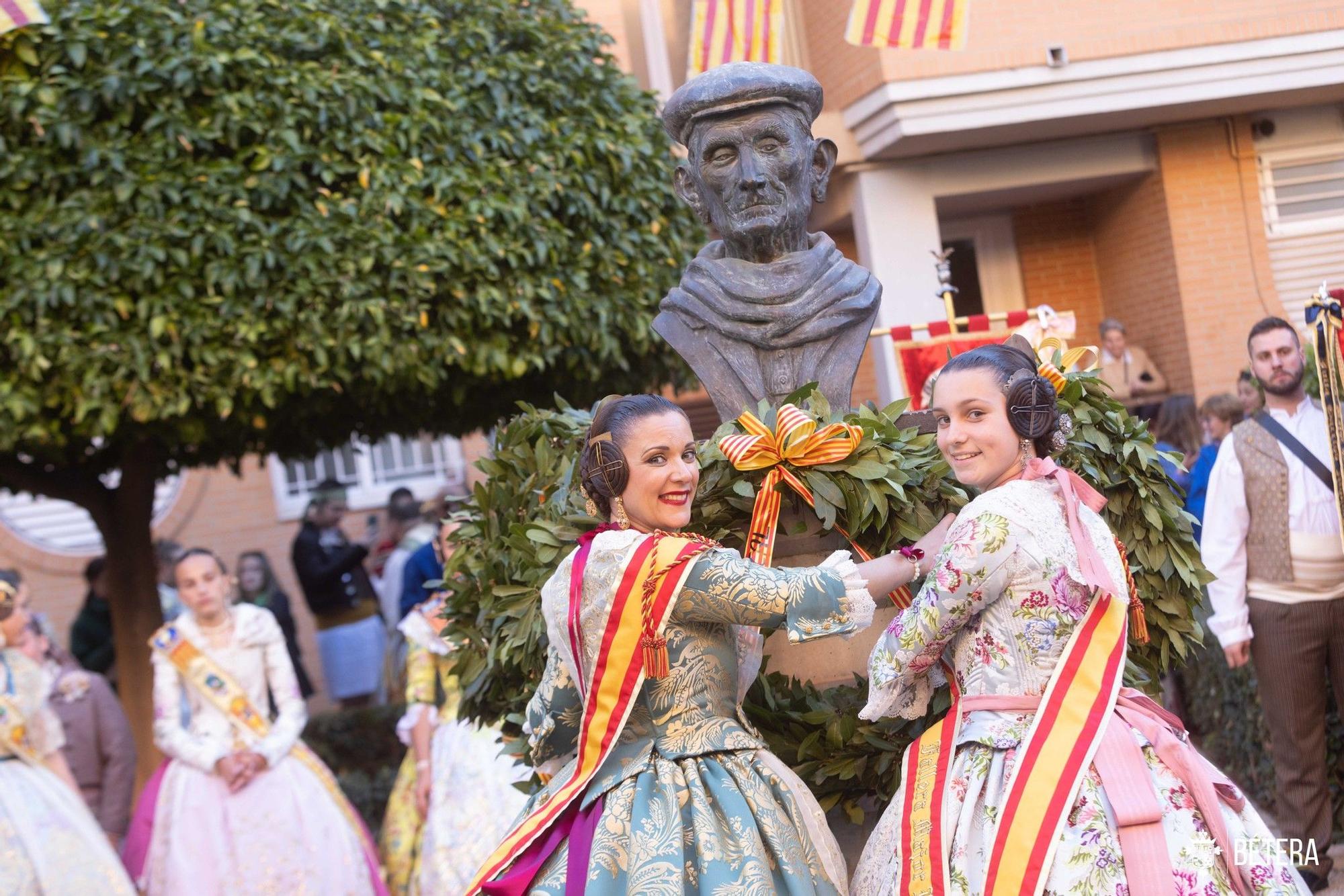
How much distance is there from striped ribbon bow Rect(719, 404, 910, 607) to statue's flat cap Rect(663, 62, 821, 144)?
108 centimetres

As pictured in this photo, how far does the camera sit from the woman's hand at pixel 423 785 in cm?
623

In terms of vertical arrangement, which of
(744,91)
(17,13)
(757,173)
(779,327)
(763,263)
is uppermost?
(17,13)

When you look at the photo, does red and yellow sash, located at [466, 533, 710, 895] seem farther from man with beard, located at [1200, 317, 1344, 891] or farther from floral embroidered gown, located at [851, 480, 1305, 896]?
man with beard, located at [1200, 317, 1344, 891]

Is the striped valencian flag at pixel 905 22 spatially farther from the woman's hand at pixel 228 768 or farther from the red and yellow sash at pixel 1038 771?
the red and yellow sash at pixel 1038 771

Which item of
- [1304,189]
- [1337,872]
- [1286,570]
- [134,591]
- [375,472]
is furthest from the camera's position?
[375,472]

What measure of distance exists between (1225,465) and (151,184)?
4460 millimetres

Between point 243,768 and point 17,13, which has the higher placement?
point 17,13

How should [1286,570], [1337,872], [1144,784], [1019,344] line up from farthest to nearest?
[1337,872] → [1286,570] → [1019,344] → [1144,784]

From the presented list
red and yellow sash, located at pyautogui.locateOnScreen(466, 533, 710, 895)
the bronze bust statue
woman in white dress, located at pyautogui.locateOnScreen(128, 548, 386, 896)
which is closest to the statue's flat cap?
the bronze bust statue

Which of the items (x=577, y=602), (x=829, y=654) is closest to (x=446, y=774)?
(x=829, y=654)

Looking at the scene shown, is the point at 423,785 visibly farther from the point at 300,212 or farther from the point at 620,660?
the point at 620,660

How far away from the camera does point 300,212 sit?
639 cm

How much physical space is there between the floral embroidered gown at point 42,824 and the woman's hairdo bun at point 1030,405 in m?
4.01

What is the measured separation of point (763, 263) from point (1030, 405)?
1.50 metres
